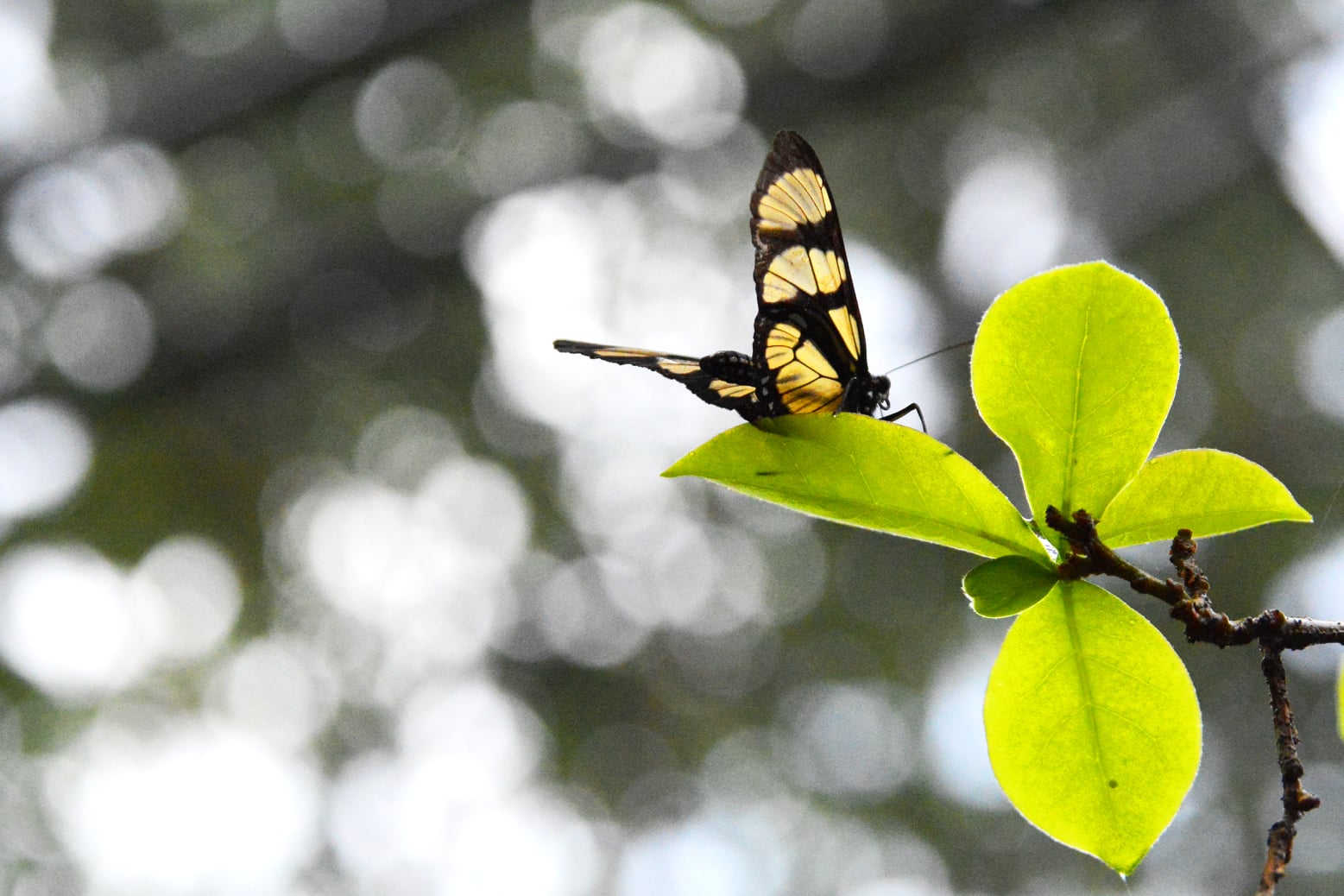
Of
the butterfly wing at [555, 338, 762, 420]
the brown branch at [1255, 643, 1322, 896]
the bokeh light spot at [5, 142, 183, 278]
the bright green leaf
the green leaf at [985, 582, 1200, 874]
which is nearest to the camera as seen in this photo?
the bright green leaf

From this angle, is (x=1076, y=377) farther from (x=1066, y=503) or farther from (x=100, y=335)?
(x=100, y=335)

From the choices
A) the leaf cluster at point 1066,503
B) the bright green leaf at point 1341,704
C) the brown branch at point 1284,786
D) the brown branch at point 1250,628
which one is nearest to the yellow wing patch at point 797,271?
the leaf cluster at point 1066,503

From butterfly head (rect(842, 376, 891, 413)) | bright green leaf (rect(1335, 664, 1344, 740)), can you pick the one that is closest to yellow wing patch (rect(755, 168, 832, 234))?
butterfly head (rect(842, 376, 891, 413))

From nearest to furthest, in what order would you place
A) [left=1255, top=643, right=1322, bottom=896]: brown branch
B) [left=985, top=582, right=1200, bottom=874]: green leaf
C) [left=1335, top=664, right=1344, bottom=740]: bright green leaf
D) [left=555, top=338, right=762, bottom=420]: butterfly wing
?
[left=1335, top=664, right=1344, bottom=740]: bright green leaf → [left=1255, top=643, right=1322, bottom=896]: brown branch → [left=985, top=582, right=1200, bottom=874]: green leaf → [left=555, top=338, right=762, bottom=420]: butterfly wing

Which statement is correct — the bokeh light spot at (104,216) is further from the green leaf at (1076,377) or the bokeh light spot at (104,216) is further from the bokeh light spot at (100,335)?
the green leaf at (1076,377)

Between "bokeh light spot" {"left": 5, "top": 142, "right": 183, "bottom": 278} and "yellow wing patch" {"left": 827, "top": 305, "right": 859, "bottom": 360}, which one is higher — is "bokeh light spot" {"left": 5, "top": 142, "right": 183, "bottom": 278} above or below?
below

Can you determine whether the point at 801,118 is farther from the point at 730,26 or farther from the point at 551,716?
the point at 551,716

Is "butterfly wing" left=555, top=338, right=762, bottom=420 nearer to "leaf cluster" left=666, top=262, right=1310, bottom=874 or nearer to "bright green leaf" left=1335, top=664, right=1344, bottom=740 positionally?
"leaf cluster" left=666, top=262, right=1310, bottom=874

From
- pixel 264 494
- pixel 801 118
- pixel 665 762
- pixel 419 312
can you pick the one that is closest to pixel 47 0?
pixel 419 312
